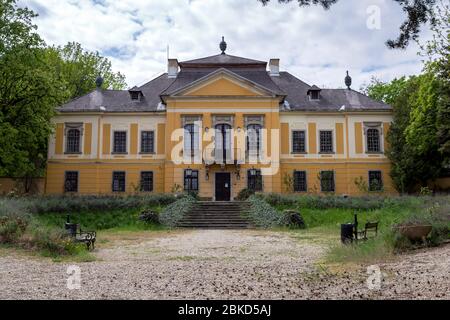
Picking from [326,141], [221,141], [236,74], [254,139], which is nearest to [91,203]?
[221,141]

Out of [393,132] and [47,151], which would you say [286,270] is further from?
[47,151]

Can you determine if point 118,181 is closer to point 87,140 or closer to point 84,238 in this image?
point 87,140

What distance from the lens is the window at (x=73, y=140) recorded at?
1289 inches

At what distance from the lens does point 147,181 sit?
3250 centimetres

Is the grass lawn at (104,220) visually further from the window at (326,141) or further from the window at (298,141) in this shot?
the window at (326,141)

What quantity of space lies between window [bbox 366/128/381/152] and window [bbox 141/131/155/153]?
1555 centimetres

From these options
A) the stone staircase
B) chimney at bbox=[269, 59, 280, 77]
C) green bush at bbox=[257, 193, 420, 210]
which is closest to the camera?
the stone staircase

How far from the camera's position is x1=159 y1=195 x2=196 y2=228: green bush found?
22.0 meters

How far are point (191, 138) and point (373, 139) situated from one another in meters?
13.1

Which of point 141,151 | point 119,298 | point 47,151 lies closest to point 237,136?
point 141,151

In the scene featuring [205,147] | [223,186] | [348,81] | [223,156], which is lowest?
[223,186]

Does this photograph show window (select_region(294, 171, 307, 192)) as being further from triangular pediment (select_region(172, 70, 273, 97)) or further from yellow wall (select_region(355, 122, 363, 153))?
triangular pediment (select_region(172, 70, 273, 97))

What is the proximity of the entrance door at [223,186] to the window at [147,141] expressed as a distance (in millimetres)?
5436

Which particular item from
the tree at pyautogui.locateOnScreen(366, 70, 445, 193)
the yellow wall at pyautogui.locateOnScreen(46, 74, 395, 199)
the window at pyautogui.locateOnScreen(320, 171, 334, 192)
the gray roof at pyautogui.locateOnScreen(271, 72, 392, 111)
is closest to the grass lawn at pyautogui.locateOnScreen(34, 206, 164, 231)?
the yellow wall at pyautogui.locateOnScreen(46, 74, 395, 199)
